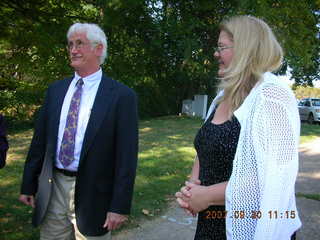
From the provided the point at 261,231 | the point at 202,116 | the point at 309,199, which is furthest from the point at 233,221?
the point at 202,116

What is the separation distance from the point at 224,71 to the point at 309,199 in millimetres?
4732

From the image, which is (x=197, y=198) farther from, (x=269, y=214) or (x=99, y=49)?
(x=99, y=49)

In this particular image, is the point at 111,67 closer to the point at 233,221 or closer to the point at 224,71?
the point at 224,71

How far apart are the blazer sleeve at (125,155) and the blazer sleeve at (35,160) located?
2.00 ft

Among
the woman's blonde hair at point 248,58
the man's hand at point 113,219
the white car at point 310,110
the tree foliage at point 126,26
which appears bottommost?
the white car at point 310,110

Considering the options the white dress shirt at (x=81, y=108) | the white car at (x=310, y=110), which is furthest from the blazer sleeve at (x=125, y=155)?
the white car at (x=310, y=110)

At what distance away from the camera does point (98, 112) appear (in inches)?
103

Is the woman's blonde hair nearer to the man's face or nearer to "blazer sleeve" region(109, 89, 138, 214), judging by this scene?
"blazer sleeve" region(109, 89, 138, 214)

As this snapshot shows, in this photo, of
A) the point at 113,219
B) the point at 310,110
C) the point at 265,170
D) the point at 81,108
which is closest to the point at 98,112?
the point at 81,108

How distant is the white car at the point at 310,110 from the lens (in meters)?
23.4

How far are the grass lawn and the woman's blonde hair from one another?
311cm

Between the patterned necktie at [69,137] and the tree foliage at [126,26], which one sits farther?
the tree foliage at [126,26]

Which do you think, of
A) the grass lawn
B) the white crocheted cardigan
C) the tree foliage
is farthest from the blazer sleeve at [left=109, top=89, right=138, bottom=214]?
the tree foliage

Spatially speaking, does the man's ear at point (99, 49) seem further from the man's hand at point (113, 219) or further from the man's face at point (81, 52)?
the man's hand at point (113, 219)
